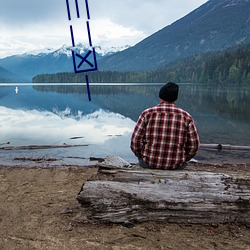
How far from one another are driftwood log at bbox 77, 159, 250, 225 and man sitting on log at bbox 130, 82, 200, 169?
484mm

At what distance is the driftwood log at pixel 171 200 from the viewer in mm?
5586

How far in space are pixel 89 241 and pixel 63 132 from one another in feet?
64.2

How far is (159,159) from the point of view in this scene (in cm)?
604

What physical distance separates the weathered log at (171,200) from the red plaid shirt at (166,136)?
0.47 metres

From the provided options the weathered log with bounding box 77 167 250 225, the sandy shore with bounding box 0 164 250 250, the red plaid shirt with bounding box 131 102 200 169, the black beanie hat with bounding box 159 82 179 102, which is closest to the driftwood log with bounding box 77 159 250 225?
the weathered log with bounding box 77 167 250 225

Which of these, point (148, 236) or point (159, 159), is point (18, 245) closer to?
point (148, 236)

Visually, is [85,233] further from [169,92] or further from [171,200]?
[169,92]

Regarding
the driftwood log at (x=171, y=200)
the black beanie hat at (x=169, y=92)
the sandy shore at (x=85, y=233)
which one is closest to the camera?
the sandy shore at (x=85, y=233)

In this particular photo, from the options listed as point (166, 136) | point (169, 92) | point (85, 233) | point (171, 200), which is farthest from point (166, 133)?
point (85, 233)

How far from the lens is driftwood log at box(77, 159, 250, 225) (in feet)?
18.3

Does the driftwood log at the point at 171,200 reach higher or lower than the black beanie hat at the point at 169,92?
lower

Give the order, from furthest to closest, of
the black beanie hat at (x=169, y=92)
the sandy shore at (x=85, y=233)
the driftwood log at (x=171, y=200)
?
1. the black beanie hat at (x=169, y=92)
2. the driftwood log at (x=171, y=200)
3. the sandy shore at (x=85, y=233)

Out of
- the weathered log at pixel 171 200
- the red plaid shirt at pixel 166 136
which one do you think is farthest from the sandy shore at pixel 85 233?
the red plaid shirt at pixel 166 136

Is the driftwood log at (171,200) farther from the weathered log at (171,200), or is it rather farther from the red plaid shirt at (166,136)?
the red plaid shirt at (166,136)
